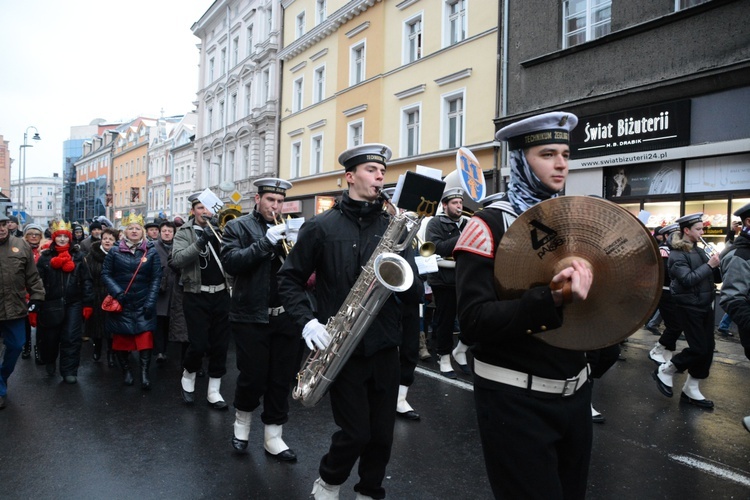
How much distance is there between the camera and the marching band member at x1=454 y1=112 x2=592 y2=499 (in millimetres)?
1979

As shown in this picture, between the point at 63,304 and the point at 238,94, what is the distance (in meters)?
29.8

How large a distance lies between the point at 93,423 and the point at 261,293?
2.35 meters

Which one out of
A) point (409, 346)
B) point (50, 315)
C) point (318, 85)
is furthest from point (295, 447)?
point (318, 85)

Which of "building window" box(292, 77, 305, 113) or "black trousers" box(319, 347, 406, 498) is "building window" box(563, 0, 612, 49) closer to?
"black trousers" box(319, 347, 406, 498)

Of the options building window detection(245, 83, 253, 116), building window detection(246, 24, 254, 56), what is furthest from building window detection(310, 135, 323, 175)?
building window detection(246, 24, 254, 56)

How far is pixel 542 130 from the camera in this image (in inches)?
84.4

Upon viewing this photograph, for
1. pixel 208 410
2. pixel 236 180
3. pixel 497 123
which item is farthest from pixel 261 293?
pixel 236 180

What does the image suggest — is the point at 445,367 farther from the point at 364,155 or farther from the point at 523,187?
the point at 523,187

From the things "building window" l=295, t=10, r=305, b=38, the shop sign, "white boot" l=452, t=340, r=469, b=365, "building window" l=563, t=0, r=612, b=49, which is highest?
"building window" l=295, t=10, r=305, b=38

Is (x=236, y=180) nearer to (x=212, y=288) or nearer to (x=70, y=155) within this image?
(x=212, y=288)

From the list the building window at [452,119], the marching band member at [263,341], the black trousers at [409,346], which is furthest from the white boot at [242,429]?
the building window at [452,119]

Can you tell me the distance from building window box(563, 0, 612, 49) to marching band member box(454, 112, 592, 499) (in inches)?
474

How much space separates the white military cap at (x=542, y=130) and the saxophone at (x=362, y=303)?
3.18ft

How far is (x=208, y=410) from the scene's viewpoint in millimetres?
5707
